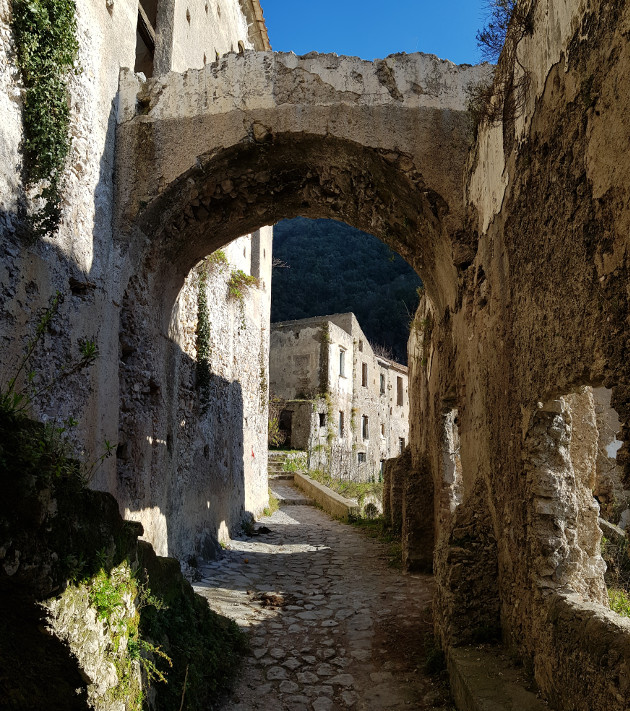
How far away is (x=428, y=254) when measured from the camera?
6371mm

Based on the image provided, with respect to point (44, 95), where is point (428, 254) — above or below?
below

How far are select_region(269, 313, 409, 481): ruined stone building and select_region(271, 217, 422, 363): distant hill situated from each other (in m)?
11.5

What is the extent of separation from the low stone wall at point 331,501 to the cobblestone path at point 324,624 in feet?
9.89

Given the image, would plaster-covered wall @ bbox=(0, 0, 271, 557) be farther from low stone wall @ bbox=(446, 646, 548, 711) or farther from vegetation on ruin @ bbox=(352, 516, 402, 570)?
low stone wall @ bbox=(446, 646, 548, 711)

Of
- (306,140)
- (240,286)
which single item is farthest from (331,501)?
(306,140)

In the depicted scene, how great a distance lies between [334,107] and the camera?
18.8ft

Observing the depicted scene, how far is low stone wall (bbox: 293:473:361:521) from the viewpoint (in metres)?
13.0

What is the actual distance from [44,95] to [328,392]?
21.8 m

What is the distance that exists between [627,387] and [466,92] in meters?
4.34

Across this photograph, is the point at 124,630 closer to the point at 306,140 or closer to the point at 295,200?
the point at 306,140

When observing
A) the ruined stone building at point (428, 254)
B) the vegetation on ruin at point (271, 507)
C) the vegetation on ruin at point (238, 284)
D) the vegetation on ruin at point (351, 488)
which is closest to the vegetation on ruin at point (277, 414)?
the vegetation on ruin at point (351, 488)

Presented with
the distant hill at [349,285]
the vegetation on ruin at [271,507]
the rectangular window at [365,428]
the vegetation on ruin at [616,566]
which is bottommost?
the vegetation on ruin at [271,507]

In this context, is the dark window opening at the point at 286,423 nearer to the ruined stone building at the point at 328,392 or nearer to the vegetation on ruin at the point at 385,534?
the ruined stone building at the point at 328,392

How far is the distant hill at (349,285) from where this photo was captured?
42.8 m
